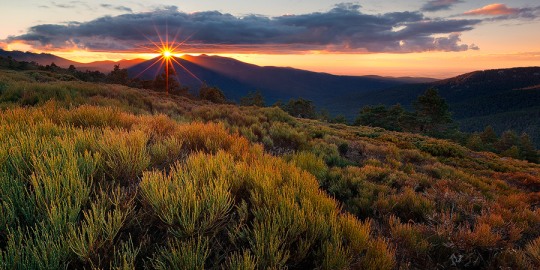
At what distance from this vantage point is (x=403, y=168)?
30.5 feet

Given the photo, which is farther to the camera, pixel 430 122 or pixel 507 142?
pixel 507 142

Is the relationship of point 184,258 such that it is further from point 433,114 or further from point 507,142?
point 507,142

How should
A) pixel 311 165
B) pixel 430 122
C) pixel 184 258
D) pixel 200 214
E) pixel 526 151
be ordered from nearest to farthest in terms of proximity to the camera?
1. pixel 184 258
2. pixel 200 214
3. pixel 311 165
4. pixel 526 151
5. pixel 430 122

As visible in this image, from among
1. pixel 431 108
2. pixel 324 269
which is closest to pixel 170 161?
pixel 324 269

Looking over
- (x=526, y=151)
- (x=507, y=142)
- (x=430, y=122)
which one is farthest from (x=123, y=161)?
(x=507, y=142)

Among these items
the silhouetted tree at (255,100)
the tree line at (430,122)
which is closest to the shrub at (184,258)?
the tree line at (430,122)

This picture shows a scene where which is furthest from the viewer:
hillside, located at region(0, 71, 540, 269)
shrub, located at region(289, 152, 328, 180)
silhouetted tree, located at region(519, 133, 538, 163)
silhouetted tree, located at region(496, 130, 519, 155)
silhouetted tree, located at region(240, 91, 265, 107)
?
silhouetted tree, located at region(240, 91, 265, 107)

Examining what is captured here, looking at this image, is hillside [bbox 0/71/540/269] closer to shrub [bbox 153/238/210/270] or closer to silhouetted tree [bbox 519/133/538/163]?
shrub [bbox 153/238/210/270]

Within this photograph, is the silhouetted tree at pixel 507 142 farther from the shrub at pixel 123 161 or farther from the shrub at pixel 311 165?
the shrub at pixel 123 161

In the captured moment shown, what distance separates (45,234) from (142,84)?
79.1 metres

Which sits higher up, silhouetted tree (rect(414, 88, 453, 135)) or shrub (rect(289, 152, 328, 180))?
shrub (rect(289, 152, 328, 180))

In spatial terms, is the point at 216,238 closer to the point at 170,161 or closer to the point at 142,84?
the point at 170,161

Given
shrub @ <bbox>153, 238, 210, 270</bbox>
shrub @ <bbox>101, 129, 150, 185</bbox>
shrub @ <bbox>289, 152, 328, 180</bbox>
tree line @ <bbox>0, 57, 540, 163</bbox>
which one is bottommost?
tree line @ <bbox>0, 57, 540, 163</bbox>

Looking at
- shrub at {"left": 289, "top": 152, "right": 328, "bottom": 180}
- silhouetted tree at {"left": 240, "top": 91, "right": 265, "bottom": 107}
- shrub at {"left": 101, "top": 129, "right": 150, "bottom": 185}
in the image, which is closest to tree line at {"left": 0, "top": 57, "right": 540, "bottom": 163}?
silhouetted tree at {"left": 240, "top": 91, "right": 265, "bottom": 107}
